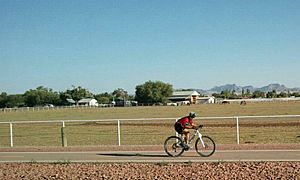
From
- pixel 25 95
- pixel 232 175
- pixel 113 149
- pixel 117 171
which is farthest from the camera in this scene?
pixel 25 95

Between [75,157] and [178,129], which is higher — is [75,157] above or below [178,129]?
below

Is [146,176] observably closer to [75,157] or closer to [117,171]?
[117,171]

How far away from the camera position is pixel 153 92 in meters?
156

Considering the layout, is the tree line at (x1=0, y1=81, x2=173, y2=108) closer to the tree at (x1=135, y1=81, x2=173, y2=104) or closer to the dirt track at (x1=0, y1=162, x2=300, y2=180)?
the tree at (x1=135, y1=81, x2=173, y2=104)

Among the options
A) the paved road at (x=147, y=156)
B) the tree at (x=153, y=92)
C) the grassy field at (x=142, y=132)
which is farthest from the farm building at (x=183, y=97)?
the paved road at (x=147, y=156)

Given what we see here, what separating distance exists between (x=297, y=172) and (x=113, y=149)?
27.3ft

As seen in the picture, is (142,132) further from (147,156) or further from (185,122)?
(185,122)

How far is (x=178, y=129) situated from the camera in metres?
14.3

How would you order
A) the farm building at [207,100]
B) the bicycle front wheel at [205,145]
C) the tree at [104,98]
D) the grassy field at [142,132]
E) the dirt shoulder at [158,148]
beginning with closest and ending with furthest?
the bicycle front wheel at [205,145] < the dirt shoulder at [158,148] < the grassy field at [142,132] < the farm building at [207,100] < the tree at [104,98]

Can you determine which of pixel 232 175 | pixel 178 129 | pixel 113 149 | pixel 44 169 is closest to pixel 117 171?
pixel 44 169

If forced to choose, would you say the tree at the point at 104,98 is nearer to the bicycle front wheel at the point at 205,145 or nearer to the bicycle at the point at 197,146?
the bicycle at the point at 197,146

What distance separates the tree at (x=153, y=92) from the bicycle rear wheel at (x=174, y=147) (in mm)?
140643

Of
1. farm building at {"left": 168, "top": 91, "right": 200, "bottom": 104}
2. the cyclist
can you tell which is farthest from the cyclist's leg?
farm building at {"left": 168, "top": 91, "right": 200, "bottom": 104}

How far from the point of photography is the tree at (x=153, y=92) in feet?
510
